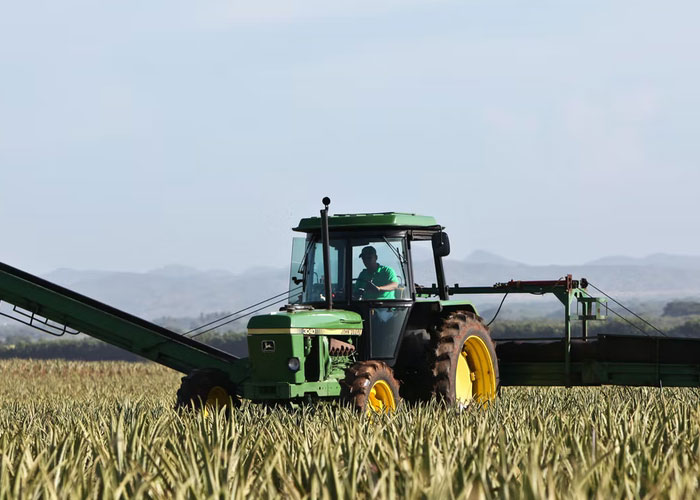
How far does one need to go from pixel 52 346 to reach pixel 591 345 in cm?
4680

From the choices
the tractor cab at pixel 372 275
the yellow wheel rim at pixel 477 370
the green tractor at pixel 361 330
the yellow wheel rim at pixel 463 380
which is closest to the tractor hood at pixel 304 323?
the green tractor at pixel 361 330

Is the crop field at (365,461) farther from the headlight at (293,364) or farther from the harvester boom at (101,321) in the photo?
the harvester boom at (101,321)

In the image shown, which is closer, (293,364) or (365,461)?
(365,461)

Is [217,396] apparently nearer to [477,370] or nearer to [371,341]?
[371,341]

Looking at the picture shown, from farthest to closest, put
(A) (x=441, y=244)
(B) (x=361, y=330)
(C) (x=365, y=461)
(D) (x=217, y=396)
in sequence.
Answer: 1. (D) (x=217, y=396)
2. (A) (x=441, y=244)
3. (B) (x=361, y=330)
4. (C) (x=365, y=461)

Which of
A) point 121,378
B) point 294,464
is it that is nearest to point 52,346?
point 121,378

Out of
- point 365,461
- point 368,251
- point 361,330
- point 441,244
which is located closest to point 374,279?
point 368,251

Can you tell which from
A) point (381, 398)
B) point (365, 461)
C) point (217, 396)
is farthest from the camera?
point (217, 396)

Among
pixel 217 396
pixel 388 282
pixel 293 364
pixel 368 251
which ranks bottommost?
pixel 217 396

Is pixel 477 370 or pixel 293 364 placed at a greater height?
pixel 293 364

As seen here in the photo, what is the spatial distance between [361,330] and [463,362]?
137 centimetres

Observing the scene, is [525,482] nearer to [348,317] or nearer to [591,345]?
[348,317]

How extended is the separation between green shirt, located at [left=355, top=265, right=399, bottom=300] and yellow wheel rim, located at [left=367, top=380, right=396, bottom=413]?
107cm

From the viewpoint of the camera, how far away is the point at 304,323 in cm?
941
